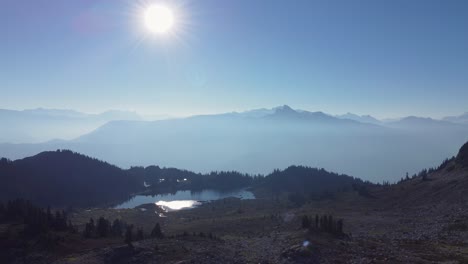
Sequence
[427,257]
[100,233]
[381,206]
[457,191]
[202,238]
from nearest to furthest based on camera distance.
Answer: [427,257] < [202,238] < [100,233] < [457,191] < [381,206]

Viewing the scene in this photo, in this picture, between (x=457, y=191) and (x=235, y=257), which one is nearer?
(x=235, y=257)

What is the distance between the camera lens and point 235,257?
48688 mm

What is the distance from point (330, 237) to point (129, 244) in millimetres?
31357

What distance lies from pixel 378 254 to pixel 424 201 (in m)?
62.8

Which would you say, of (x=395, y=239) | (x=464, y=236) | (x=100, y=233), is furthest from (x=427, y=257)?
(x=100, y=233)

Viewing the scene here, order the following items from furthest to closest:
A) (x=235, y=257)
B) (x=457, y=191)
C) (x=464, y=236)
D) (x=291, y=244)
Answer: (x=457, y=191) → (x=464, y=236) → (x=291, y=244) → (x=235, y=257)

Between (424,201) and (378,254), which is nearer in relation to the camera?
(378,254)

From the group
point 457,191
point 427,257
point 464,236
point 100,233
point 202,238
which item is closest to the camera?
point 427,257

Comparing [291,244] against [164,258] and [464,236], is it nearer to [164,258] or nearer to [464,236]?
[164,258]

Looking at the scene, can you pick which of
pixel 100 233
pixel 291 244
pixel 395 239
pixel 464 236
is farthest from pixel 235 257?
pixel 464 236

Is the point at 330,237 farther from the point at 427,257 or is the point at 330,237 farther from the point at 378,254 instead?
the point at 427,257

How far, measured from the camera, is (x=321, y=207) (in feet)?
417

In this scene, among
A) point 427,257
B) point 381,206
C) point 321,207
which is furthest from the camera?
point 321,207

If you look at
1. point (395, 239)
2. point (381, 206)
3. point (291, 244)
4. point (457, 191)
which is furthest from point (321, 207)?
point (291, 244)
